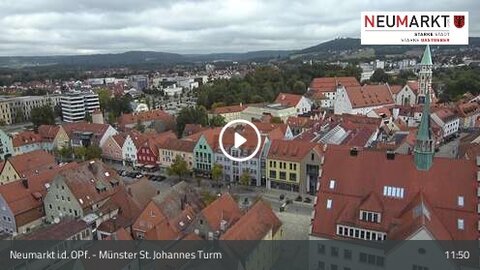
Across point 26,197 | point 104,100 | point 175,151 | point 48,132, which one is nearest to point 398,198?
point 26,197

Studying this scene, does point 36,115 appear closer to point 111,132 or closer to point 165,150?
point 111,132

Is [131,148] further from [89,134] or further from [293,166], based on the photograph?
[293,166]

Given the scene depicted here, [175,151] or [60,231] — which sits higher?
[175,151]

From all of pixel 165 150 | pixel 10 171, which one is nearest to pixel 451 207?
pixel 165 150

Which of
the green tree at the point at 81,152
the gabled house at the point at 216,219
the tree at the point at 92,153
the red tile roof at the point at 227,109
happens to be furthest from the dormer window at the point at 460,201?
the red tile roof at the point at 227,109

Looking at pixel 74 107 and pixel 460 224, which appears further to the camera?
pixel 74 107

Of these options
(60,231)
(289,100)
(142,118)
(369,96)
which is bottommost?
(60,231)

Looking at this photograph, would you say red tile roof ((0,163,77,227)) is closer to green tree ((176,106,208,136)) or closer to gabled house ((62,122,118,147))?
gabled house ((62,122,118,147))
